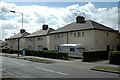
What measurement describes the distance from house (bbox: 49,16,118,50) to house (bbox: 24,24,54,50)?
7.82 meters

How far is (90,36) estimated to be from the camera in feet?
93.9

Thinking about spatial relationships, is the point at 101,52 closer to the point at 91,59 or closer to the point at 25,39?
the point at 91,59

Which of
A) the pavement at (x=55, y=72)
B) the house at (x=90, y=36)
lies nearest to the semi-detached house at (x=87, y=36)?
the house at (x=90, y=36)

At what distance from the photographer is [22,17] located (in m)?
31.0

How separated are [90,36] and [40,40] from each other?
69.3 feet

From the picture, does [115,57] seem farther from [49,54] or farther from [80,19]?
Answer: [80,19]

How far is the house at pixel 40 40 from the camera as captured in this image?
4362 centimetres

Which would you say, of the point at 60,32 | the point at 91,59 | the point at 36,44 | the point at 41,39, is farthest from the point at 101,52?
the point at 36,44

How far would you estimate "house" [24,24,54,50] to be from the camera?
4362 centimetres

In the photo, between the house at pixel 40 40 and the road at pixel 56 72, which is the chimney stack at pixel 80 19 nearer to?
the house at pixel 40 40

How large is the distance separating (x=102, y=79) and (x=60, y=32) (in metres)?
26.6

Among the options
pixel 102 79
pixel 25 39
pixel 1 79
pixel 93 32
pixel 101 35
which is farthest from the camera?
pixel 25 39

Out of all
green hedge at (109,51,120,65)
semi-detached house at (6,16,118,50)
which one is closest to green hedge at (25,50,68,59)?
semi-detached house at (6,16,118,50)

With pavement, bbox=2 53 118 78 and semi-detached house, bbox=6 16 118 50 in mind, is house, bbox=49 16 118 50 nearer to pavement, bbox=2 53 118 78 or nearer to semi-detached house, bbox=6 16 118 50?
semi-detached house, bbox=6 16 118 50
